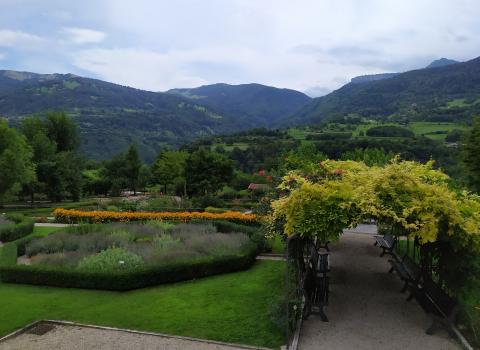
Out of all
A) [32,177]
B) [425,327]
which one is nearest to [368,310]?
[425,327]

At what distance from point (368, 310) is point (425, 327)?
4.19 feet

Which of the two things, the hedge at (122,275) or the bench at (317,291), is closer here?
the bench at (317,291)

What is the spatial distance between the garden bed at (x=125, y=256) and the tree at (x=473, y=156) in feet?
54.4

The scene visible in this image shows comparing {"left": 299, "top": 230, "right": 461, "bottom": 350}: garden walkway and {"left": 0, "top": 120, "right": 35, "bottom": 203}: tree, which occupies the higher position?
{"left": 0, "top": 120, "right": 35, "bottom": 203}: tree

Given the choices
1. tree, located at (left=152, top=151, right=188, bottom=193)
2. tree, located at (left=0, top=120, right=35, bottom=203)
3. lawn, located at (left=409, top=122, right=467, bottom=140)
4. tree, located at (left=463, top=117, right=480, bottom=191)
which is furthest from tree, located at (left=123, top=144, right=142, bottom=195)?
lawn, located at (left=409, top=122, right=467, bottom=140)

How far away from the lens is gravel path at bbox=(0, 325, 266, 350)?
8.55 metres

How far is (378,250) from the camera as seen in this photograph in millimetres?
15555

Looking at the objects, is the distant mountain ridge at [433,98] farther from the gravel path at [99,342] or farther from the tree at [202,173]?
the gravel path at [99,342]

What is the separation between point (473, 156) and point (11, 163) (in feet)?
117

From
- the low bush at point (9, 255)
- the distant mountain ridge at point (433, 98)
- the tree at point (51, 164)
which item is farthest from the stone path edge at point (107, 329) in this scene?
the distant mountain ridge at point (433, 98)

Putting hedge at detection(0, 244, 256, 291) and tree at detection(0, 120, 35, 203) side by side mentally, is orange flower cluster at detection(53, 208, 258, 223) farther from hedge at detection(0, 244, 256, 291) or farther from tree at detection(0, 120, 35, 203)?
tree at detection(0, 120, 35, 203)

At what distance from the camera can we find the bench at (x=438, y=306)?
8281mm

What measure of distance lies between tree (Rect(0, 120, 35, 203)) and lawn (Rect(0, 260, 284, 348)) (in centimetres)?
2624

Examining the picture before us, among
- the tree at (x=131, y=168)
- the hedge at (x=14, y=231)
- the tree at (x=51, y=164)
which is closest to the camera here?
the hedge at (x=14, y=231)
